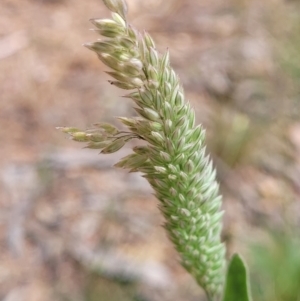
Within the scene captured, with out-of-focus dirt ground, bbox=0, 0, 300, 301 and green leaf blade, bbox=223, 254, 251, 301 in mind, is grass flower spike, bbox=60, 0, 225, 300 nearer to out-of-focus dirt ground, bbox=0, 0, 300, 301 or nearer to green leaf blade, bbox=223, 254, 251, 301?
green leaf blade, bbox=223, 254, 251, 301

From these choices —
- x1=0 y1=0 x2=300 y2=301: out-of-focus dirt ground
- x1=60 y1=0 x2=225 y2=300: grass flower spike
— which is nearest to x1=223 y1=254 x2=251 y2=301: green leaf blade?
x1=60 y1=0 x2=225 y2=300: grass flower spike

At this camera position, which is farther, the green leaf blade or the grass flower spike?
the green leaf blade

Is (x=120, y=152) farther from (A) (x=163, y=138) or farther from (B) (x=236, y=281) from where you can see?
(A) (x=163, y=138)

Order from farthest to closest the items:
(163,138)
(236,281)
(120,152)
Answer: (120,152)
(236,281)
(163,138)

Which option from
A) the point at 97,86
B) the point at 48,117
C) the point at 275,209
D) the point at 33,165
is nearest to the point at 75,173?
the point at 33,165

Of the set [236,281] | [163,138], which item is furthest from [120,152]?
[163,138]

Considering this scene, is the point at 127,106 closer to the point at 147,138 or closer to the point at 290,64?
the point at 290,64
